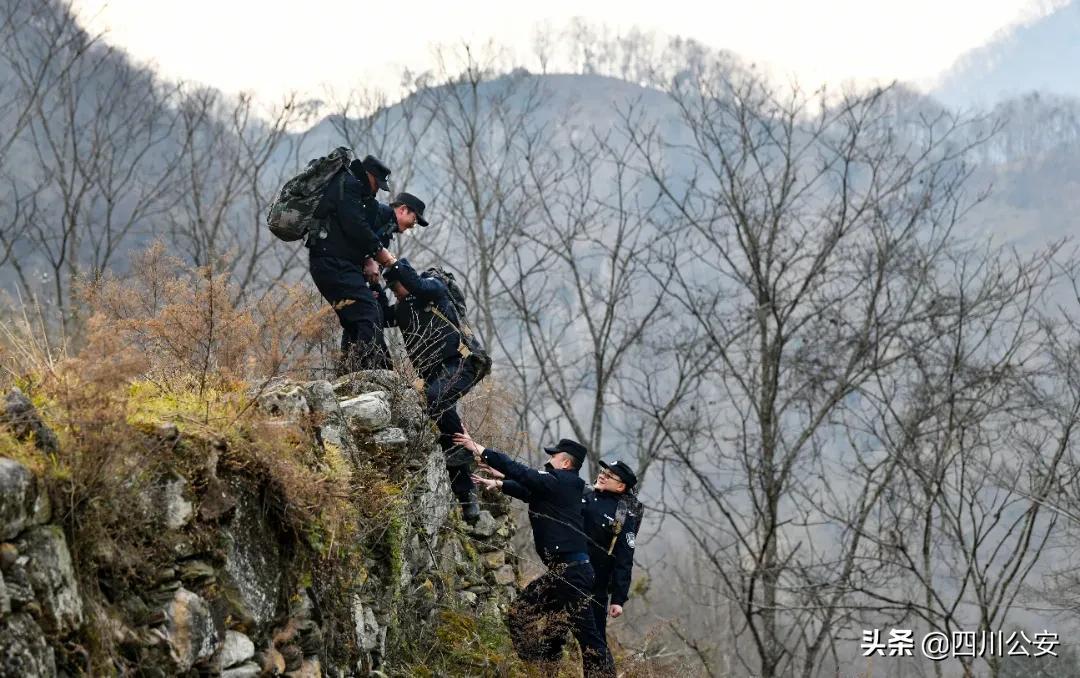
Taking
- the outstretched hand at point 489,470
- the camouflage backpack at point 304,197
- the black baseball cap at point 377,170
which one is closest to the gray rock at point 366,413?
the outstretched hand at point 489,470

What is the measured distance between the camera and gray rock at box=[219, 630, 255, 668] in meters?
4.03

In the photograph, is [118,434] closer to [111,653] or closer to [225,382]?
[111,653]

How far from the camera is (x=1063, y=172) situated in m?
80.6

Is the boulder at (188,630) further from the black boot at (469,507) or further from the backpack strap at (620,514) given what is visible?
the backpack strap at (620,514)

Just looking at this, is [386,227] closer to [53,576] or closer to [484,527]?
[484,527]

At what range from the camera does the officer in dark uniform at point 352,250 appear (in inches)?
264

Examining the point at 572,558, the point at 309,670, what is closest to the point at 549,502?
the point at 572,558

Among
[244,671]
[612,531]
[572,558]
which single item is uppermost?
[612,531]

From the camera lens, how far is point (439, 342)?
279 inches

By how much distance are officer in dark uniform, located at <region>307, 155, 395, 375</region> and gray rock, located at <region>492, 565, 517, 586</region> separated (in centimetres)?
218

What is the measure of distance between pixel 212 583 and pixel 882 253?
11725 mm

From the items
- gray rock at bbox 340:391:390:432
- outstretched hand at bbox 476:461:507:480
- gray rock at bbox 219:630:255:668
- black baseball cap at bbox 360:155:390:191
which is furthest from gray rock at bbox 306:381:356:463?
black baseball cap at bbox 360:155:390:191

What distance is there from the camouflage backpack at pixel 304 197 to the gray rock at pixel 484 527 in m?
2.80

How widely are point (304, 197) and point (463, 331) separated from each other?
153 cm
